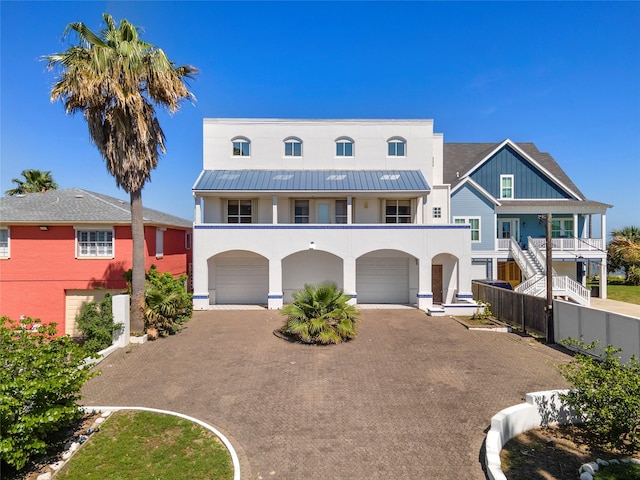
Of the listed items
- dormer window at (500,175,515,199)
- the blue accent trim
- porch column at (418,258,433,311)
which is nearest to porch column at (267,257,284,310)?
the blue accent trim

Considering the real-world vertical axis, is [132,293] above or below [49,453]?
above

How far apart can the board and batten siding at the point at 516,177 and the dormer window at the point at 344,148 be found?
35.0 ft

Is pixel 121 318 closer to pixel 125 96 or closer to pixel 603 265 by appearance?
pixel 125 96

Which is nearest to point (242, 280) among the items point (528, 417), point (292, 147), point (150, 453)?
point (292, 147)

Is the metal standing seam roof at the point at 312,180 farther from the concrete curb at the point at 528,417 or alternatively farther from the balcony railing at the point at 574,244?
the concrete curb at the point at 528,417

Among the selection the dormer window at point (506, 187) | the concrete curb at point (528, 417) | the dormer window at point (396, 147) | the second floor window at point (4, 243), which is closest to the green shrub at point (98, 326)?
the second floor window at point (4, 243)

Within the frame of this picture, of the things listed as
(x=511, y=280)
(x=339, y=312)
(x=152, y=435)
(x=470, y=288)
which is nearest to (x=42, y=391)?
(x=152, y=435)

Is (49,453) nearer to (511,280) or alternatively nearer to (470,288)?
(470,288)

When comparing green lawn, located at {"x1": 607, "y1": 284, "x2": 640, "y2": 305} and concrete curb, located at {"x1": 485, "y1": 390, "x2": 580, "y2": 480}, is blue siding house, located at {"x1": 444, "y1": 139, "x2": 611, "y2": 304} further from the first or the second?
concrete curb, located at {"x1": 485, "y1": 390, "x2": 580, "y2": 480}

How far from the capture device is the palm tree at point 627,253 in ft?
96.1

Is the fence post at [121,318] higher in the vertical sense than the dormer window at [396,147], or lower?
lower

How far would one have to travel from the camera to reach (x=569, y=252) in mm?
23719

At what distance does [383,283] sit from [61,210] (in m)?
18.2

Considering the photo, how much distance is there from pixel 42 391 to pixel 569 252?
1137 inches
